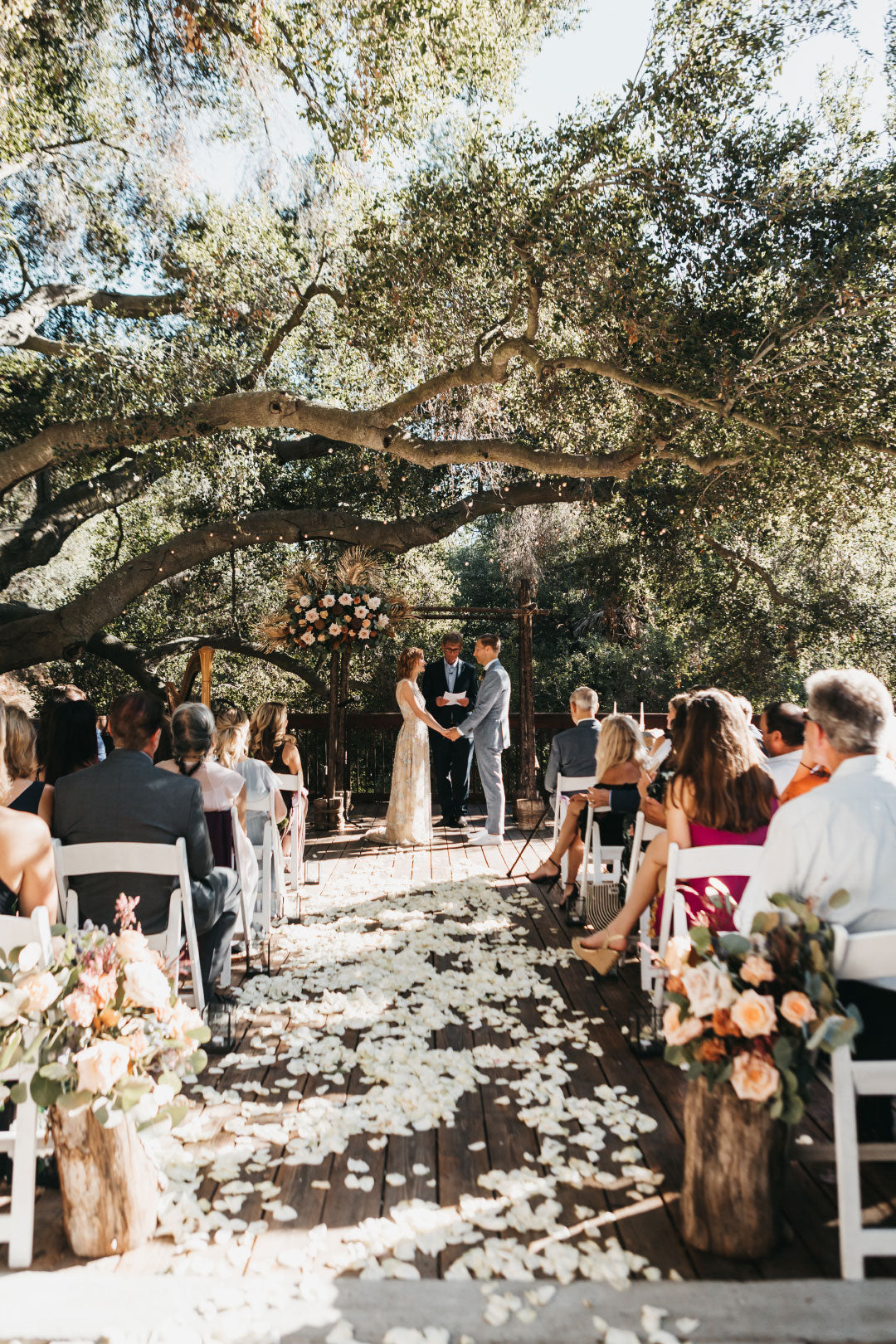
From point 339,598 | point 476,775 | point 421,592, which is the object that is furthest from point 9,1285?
point 421,592

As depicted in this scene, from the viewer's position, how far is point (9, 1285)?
2264 mm

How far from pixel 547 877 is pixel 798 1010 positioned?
4.51m

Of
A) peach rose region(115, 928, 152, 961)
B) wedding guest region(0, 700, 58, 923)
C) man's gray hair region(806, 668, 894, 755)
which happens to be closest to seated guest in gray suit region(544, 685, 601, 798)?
man's gray hair region(806, 668, 894, 755)

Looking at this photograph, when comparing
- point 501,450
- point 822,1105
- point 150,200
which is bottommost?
point 822,1105

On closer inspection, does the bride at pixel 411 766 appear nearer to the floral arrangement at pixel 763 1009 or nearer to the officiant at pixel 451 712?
the officiant at pixel 451 712

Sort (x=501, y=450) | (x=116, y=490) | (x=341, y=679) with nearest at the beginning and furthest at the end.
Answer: (x=501, y=450) < (x=341, y=679) < (x=116, y=490)

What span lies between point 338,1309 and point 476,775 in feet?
31.8

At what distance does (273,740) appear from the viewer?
6156 millimetres

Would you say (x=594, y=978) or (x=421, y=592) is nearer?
(x=594, y=978)

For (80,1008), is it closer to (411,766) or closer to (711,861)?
(711,861)

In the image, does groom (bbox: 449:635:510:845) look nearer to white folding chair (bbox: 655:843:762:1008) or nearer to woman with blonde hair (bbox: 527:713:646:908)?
woman with blonde hair (bbox: 527:713:646:908)

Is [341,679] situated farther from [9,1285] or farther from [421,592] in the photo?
[9,1285]

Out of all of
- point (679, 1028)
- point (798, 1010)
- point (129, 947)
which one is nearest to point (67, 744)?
point (129, 947)

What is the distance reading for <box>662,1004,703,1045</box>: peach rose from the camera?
7.66ft
